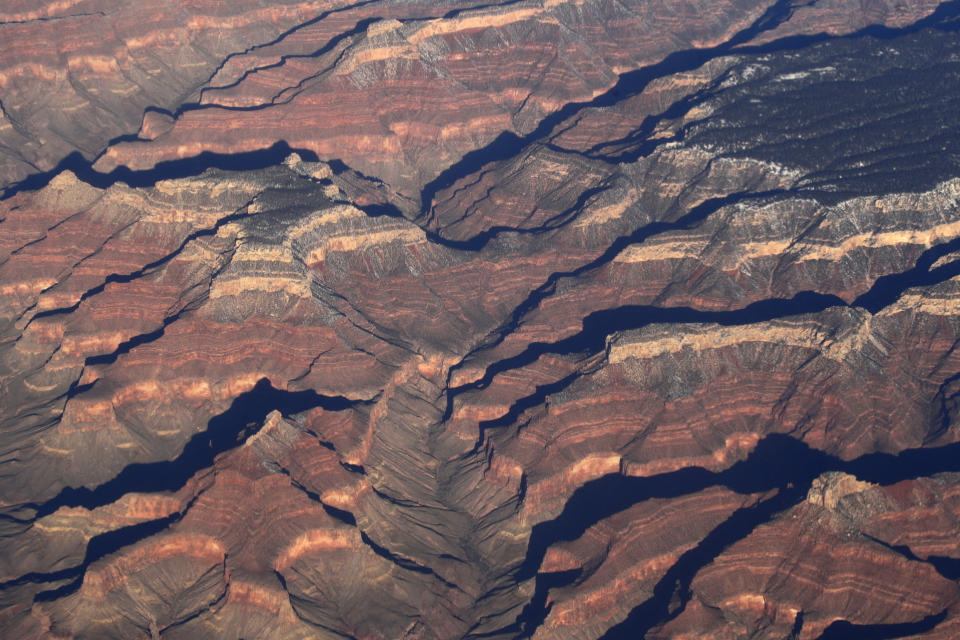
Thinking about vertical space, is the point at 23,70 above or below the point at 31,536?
above

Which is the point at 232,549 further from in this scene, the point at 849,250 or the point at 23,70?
the point at 23,70

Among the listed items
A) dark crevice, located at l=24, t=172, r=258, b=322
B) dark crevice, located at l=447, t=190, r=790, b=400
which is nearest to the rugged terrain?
dark crevice, located at l=24, t=172, r=258, b=322

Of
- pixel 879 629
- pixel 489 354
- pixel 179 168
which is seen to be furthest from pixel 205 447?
pixel 879 629

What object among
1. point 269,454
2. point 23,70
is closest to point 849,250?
point 269,454

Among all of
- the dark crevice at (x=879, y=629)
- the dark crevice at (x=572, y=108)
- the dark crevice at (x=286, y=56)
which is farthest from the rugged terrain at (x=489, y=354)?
the dark crevice at (x=286, y=56)

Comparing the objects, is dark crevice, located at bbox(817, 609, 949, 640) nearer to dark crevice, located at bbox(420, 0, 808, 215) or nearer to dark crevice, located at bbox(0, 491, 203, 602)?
dark crevice, located at bbox(0, 491, 203, 602)

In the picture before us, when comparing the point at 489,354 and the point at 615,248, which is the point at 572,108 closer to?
the point at 615,248
